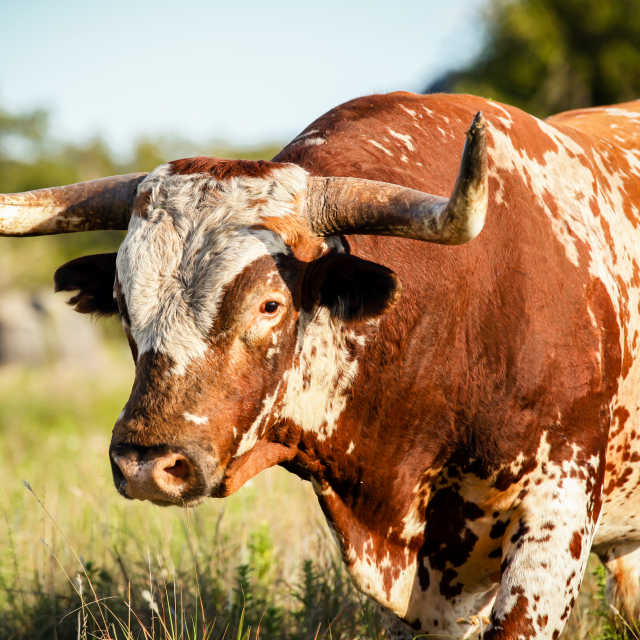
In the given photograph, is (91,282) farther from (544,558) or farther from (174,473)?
(544,558)

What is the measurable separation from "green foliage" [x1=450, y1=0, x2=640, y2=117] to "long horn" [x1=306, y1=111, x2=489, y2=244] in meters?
16.4

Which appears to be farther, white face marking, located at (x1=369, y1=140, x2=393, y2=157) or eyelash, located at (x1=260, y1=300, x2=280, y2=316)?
white face marking, located at (x1=369, y1=140, x2=393, y2=157)

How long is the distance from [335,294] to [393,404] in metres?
0.52

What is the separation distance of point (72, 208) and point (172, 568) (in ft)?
5.22

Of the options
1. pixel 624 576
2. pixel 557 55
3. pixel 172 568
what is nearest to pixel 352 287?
pixel 172 568

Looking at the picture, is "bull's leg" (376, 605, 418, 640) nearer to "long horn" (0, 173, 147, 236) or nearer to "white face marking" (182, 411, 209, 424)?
"white face marking" (182, 411, 209, 424)

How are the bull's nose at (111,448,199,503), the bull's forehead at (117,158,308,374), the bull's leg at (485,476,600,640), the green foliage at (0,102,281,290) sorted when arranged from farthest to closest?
the green foliage at (0,102,281,290) → the bull's leg at (485,476,600,640) → the bull's forehead at (117,158,308,374) → the bull's nose at (111,448,199,503)

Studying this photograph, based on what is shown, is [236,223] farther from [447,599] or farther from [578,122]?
[578,122]

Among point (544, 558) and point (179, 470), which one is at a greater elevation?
point (179, 470)

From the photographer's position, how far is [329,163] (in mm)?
3055

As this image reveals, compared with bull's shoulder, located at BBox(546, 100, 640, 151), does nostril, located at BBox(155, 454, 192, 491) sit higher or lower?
lower

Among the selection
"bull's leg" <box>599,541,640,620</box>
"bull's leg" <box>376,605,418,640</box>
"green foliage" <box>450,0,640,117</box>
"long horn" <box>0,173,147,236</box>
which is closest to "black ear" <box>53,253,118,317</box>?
"long horn" <box>0,173,147,236</box>

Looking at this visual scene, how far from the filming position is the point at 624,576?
4047 millimetres

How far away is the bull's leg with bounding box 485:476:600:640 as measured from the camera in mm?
2809
